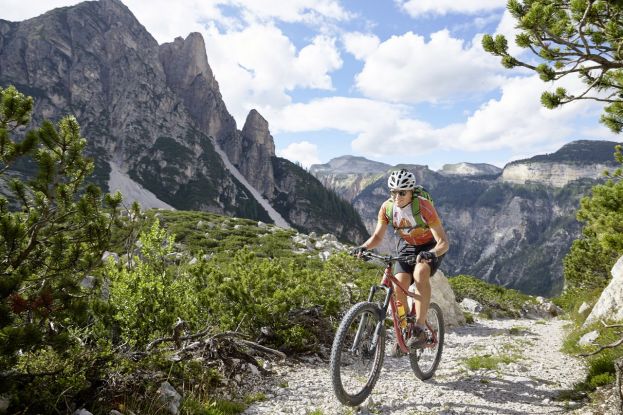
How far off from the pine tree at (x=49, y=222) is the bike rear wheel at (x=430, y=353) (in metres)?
5.30

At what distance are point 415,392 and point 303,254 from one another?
22188 mm

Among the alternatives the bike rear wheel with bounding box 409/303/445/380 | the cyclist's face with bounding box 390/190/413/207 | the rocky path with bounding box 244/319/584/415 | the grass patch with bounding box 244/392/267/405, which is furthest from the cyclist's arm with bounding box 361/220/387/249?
the grass patch with bounding box 244/392/267/405

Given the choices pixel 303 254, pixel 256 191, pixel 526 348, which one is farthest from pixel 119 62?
pixel 526 348

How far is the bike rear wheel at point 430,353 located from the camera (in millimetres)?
7137

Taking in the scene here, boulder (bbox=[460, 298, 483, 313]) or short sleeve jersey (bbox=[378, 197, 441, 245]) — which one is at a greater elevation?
short sleeve jersey (bbox=[378, 197, 441, 245])

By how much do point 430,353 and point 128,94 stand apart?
182 meters

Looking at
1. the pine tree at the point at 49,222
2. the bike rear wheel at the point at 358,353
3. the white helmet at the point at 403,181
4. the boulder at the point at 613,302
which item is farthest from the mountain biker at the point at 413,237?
the boulder at the point at 613,302

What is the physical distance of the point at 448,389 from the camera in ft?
22.3

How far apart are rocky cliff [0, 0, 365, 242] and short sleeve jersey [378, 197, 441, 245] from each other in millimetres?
142323

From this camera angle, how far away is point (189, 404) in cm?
501

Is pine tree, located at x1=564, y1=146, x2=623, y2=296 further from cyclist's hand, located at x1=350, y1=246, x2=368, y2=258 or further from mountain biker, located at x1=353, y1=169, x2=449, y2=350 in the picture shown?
cyclist's hand, located at x1=350, y1=246, x2=368, y2=258

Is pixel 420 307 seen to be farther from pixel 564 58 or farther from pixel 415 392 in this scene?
pixel 564 58

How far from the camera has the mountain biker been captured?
6457 millimetres

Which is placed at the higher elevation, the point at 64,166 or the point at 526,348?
the point at 64,166
